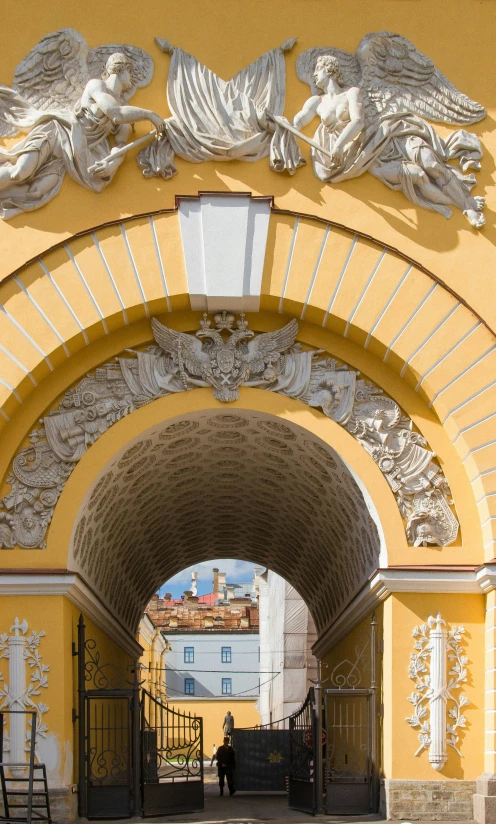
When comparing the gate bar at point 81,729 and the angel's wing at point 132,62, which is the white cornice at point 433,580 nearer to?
the gate bar at point 81,729

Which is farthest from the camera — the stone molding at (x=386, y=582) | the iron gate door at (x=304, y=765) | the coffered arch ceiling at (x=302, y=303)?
the iron gate door at (x=304, y=765)

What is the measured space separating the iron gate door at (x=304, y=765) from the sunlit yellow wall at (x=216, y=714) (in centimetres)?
2890

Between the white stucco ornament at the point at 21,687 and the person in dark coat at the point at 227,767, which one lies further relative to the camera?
the person in dark coat at the point at 227,767

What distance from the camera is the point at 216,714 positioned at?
4750cm

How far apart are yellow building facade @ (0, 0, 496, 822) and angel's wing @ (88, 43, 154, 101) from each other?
29mm

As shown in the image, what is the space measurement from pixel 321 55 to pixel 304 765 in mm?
9220

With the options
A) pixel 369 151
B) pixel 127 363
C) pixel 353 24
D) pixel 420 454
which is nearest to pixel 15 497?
pixel 127 363

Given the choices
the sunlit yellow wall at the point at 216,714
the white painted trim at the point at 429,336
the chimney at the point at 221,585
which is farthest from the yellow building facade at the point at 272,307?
the chimney at the point at 221,585

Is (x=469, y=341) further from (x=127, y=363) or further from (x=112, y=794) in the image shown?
(x=112, y=794)

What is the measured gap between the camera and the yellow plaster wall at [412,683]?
1425 cm

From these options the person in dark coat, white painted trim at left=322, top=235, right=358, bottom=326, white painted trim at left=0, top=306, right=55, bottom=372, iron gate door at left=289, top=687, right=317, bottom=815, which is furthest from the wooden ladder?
the person in dark coat

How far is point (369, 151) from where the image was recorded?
15.2m

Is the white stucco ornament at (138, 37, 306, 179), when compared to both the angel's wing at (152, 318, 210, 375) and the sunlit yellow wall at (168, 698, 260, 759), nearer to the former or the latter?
the angel's wing at (152, 318, 210, 375)

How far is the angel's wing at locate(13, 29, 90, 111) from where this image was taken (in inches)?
603
